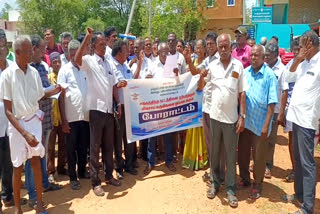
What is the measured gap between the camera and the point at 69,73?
4.60m

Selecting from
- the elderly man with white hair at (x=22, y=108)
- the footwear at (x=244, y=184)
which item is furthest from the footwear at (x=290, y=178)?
the elderly man with white hair at (x=22, y=108)

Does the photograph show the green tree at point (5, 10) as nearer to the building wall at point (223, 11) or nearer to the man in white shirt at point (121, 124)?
the building wall at point (223, 11)

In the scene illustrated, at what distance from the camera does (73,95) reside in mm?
4637

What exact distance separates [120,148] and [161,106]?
1017 mm

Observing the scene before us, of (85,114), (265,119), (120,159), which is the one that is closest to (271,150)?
(265,119)

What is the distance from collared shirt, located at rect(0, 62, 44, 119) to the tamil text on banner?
5.16 feet

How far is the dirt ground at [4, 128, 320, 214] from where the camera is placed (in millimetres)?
4156

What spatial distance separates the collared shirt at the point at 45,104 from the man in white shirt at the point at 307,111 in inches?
137

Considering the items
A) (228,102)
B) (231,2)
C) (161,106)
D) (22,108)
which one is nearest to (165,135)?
(161,106)

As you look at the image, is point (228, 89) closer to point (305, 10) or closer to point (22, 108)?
point (22, 108)

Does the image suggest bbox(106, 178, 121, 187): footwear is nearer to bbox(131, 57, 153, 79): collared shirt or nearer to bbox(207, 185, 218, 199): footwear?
bbox(207, 185, 218, 199): footwear

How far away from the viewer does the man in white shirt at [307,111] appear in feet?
12.1

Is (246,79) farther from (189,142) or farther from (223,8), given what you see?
(223,8)

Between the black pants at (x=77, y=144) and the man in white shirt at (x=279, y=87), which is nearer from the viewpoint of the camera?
the black pants at (x=77, y=144)
